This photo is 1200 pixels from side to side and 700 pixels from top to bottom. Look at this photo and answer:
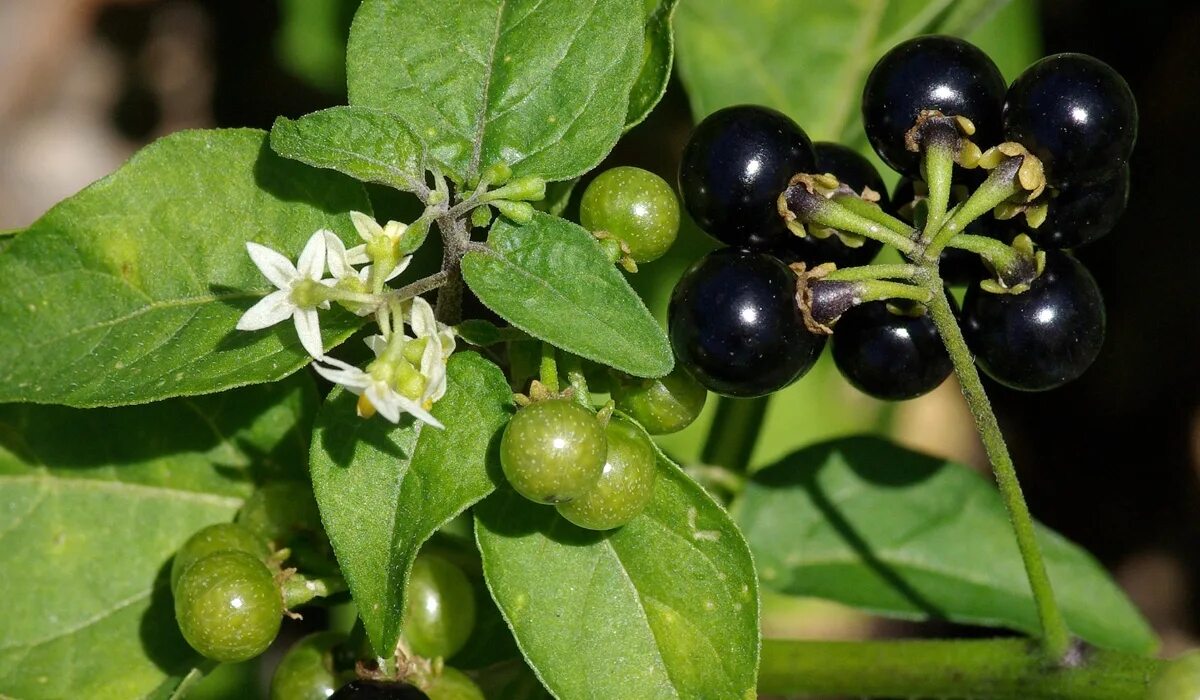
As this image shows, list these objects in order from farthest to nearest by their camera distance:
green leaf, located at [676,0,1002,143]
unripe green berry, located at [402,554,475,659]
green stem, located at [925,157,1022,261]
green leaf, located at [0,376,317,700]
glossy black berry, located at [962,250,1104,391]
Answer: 1. green leaf, located at [676,0,1002,143]
2. green leaf, located at [0,376,317,700]
3. unripe green berry, located at [402,554,475,659]
4. glossy black berry, located at [962,250,1104,391]
5. green stem, located at [925,157,1022,261]

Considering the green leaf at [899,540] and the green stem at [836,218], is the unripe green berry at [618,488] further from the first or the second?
the green leaf at [899,540]

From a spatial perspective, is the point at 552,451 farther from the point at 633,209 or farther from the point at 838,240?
the point at 838,240

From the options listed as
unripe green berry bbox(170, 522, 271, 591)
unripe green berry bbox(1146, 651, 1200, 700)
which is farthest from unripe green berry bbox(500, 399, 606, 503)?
unripe green berry bbox(1146, 651, 1200, 700)

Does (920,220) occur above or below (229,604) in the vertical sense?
above

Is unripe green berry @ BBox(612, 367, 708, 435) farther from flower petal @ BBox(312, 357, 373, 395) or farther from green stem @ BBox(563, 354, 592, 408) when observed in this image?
flower petal @ BBox(312, 357, 373, 395)

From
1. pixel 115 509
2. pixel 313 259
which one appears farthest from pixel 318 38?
pixel 313 259

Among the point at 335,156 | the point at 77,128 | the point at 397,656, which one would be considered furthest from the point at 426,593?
the point at 77,128

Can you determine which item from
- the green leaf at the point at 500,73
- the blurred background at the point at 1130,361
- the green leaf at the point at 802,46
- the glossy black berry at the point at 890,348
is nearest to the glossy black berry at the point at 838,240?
the glossy black berry at the point at 890,348
